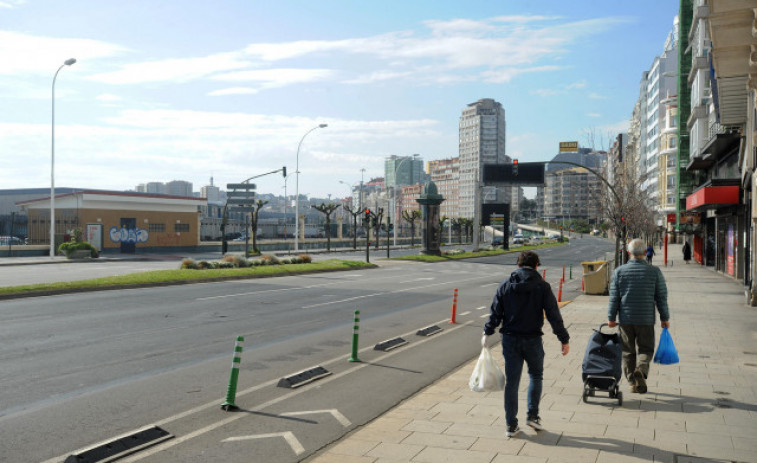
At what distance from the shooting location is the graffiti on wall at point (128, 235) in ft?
186

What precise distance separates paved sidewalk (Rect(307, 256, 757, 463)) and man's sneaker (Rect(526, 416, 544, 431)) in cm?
6

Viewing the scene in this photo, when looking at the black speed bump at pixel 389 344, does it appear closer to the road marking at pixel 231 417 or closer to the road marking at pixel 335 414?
the road marking at pixel 231 417

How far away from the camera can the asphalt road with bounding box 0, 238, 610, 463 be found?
6598 millimetres

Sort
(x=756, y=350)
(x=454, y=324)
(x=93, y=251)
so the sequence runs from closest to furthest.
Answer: (x=756, y=350) < (x=454, y=324) < (x=93, y=251)

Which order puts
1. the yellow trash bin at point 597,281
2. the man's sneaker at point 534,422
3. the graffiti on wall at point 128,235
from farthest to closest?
1. the graffiti on wall at point 128,235
2. the yellow trash bin at point 597,281
3. the man's sneaker at point 534,422

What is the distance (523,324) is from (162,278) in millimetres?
22042

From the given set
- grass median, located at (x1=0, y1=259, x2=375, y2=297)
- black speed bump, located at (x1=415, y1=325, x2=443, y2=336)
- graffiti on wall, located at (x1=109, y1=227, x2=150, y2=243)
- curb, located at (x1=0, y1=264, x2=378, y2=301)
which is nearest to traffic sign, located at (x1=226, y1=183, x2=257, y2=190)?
grass median, located at (x1=0, y1=259, x2=375, y2=297)

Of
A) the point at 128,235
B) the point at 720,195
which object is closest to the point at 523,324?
the point at 720,195

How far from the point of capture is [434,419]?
7.02 metres

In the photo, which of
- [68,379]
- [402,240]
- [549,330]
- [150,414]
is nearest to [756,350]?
[549,330]

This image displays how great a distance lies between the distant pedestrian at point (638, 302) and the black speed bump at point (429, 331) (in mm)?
6177

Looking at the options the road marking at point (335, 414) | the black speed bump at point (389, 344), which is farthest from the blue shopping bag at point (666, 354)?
the black speed bump at point (389, 344)

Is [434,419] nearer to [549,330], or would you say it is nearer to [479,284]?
[549,330]

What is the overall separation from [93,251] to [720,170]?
39643 mm
